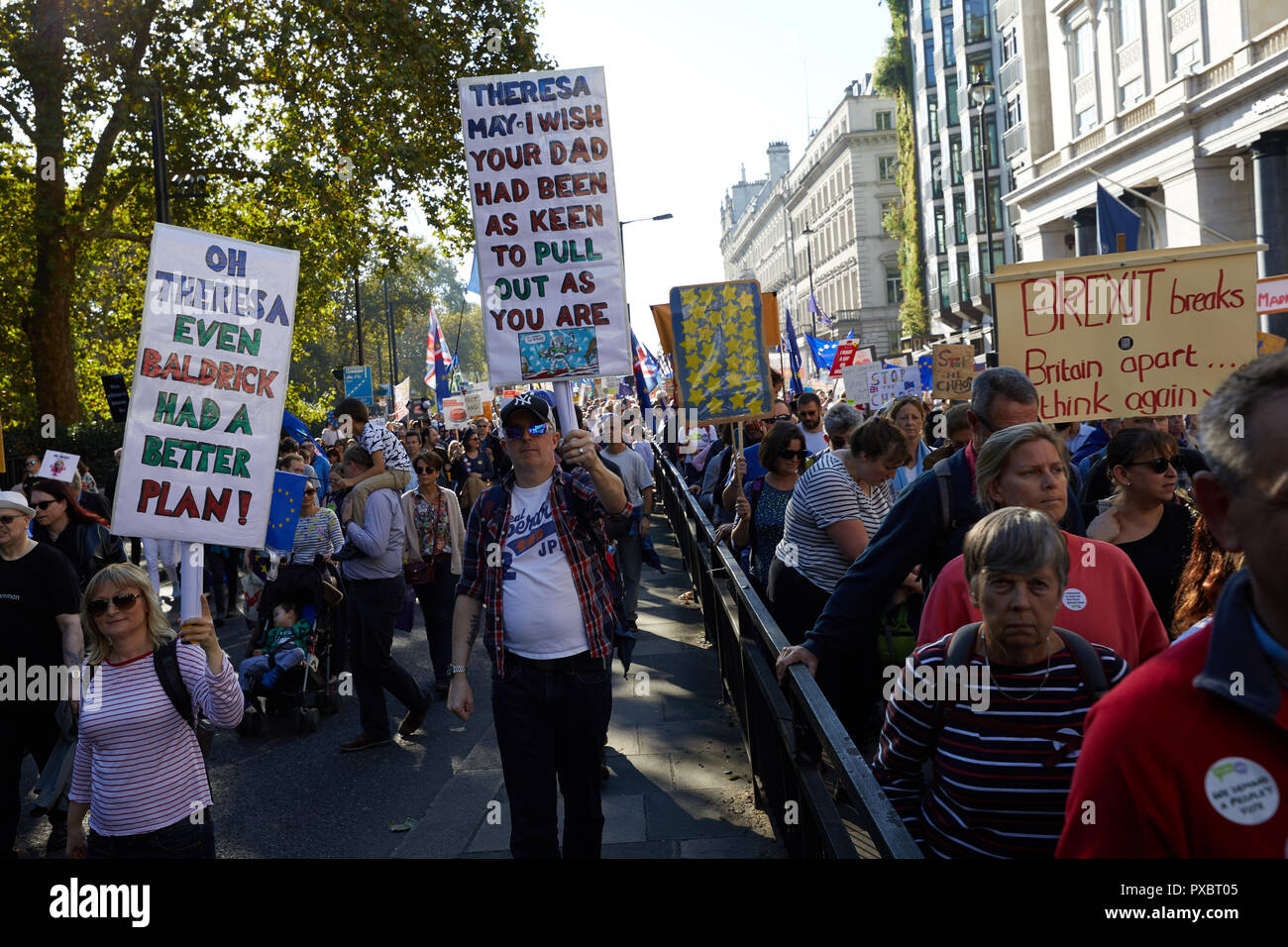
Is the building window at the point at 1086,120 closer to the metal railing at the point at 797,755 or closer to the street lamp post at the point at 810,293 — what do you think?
the street lamp post at the point at 810,293

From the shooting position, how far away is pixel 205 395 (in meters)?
4.36

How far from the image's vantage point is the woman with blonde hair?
3973mm

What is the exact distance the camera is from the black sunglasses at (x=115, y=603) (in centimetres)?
414

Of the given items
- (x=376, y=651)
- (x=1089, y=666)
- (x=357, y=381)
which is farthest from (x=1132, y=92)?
(x=1089, y=666)

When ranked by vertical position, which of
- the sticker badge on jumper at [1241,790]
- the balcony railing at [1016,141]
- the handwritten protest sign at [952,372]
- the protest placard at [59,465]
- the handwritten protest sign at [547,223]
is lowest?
the sticker badge on jumper at [1241,790]

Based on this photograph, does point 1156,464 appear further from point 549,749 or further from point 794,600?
point 549,749

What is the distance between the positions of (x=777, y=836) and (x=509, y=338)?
8.98ft

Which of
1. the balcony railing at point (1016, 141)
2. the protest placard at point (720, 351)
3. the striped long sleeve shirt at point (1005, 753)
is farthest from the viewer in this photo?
the balcony railing at point (1016, 141)

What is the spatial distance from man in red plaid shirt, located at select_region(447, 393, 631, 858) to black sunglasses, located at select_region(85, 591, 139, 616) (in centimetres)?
121

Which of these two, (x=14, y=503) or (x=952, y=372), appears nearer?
(x=14, y=503)

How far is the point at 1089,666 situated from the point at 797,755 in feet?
5.66

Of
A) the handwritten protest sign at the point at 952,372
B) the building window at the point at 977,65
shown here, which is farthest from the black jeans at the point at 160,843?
the building window at the point at 977,65

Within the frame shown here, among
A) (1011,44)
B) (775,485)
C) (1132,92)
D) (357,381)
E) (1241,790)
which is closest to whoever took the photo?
(1241,790)

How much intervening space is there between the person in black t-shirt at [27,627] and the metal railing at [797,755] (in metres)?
3.06
